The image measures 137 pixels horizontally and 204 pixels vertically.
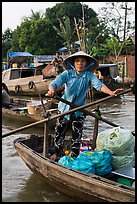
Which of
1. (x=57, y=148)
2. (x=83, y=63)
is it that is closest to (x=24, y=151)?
(x=57, y=148)

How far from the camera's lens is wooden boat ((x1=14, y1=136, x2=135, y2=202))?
3313mm

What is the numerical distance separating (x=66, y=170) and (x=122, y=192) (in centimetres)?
80

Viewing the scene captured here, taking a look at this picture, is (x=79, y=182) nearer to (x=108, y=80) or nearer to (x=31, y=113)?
(x=31, y=113)

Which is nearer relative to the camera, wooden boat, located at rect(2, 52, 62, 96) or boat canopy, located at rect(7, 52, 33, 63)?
wooden boat, located at rect(2, 52, 62, 96)

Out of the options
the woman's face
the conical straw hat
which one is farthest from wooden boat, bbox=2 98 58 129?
the woman's face

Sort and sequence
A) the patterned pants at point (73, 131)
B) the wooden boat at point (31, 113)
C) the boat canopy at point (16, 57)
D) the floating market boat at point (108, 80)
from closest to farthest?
the patterned pants at point (73, 131)
the wooden boat at point (31, 113)
the floating market boat at point (108, 80)
the boat canopy at point (16, 57)

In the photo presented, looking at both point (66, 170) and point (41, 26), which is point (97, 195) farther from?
point (41, 26)

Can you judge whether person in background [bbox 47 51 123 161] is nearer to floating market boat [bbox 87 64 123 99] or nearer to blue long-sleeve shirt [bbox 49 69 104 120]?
blue long-sleeve shirt [bbox 49 69 104 120]

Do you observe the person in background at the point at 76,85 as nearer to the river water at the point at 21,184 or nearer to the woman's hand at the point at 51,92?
the woman's hand at the point at 51,92

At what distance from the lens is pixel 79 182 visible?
3.72 metres

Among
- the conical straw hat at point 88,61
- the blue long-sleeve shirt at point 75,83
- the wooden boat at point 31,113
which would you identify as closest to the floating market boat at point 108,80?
the wooden boat at point 31,113

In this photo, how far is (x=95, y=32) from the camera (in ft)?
86.9

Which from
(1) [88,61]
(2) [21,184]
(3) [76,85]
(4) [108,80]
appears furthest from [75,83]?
(4) [108,80]

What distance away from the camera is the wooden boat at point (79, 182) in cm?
331
